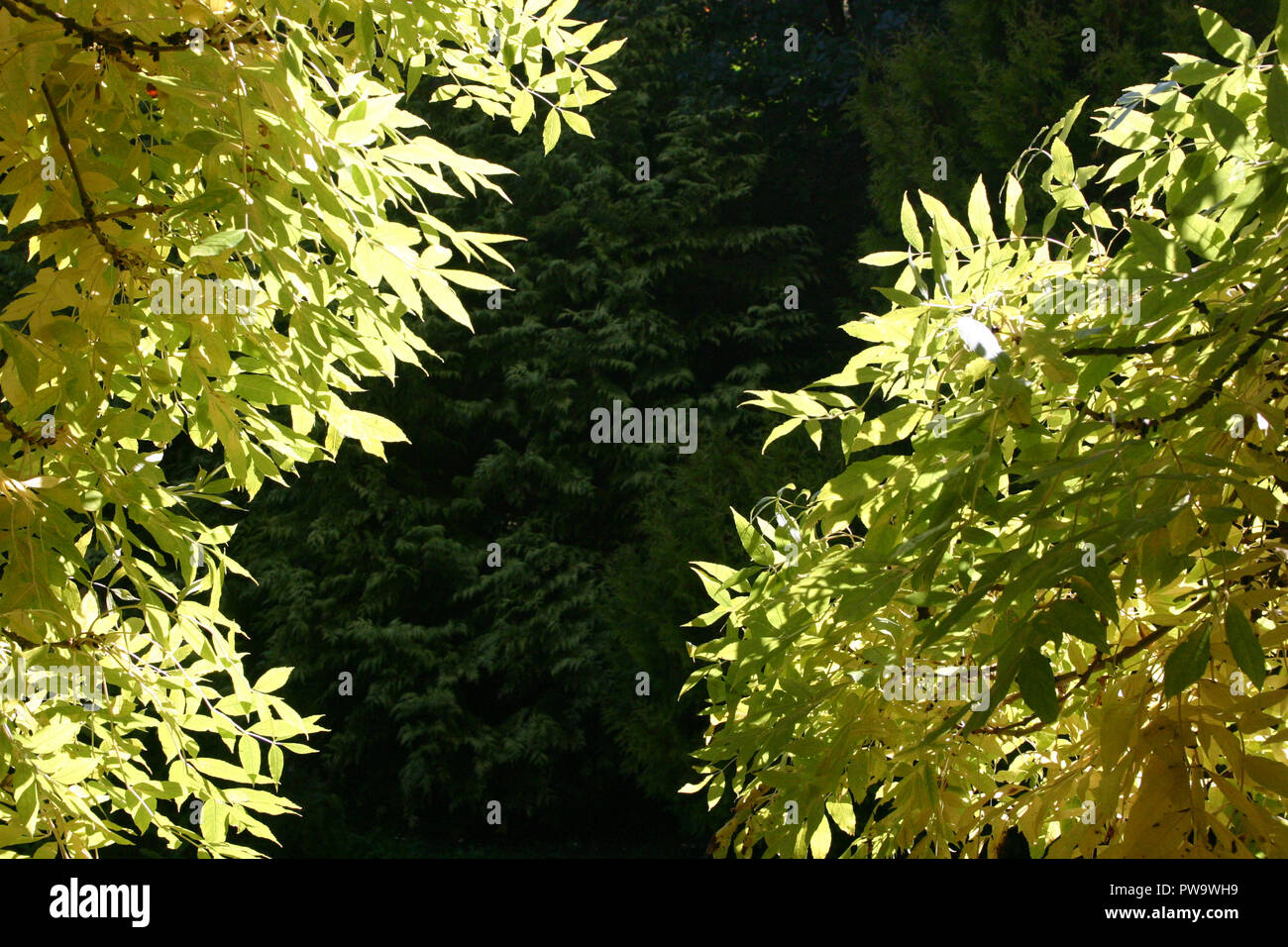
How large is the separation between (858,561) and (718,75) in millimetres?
9012

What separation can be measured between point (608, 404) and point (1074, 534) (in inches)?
280

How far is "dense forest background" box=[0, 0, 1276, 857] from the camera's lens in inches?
261

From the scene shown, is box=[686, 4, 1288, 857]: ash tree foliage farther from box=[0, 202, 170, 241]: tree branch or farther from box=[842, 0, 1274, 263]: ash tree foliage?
box=[842, 0, 1274, 263]: ash tree foliage

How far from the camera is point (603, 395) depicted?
8133 millimetres

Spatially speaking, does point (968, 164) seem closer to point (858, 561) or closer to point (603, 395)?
point (603, 395)

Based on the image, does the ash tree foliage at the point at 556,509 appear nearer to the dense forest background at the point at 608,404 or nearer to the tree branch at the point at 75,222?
the dense forest background at the point at 608,404

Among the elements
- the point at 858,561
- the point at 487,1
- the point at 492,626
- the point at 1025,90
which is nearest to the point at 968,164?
the point at 1025,90

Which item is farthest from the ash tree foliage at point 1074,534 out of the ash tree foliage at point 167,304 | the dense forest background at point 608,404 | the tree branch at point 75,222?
the dense forest background at point 608,404

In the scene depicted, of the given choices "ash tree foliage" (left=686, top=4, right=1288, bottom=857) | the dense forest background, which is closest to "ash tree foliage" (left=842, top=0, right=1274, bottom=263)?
the dense forest background

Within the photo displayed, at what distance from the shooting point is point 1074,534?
1.15 metres

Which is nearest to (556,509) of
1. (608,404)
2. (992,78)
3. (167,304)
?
(608,404)

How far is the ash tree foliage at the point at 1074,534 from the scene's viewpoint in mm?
1145

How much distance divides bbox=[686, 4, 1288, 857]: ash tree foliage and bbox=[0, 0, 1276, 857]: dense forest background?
410 cm

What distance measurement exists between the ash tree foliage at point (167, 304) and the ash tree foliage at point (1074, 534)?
638 millimetres
